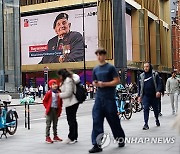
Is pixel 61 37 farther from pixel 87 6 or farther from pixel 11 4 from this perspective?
pixel 11 4

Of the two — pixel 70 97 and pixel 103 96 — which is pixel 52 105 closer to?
pixel 70 97

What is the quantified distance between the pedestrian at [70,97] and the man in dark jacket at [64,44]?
49.4 meters

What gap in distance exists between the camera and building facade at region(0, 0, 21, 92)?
43375 millimetres

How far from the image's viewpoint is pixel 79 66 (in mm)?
58156

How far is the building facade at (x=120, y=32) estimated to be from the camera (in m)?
55.6

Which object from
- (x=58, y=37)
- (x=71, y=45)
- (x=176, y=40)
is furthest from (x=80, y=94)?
(x=176, y=40)

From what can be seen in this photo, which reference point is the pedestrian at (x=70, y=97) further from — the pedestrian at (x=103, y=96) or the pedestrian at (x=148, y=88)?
the pedestrian at (x=148, y=88)

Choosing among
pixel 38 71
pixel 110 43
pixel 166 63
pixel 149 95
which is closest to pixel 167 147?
pixel 149 95

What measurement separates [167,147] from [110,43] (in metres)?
48.7

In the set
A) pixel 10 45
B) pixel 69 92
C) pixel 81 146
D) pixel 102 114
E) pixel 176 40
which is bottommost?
pixel 81 146

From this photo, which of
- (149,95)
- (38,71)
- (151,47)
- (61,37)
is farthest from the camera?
(151,47)

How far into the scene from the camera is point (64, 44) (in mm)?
59531

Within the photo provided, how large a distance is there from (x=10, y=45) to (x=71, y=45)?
16071 mm

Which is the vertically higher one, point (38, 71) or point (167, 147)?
point (38, 71)
